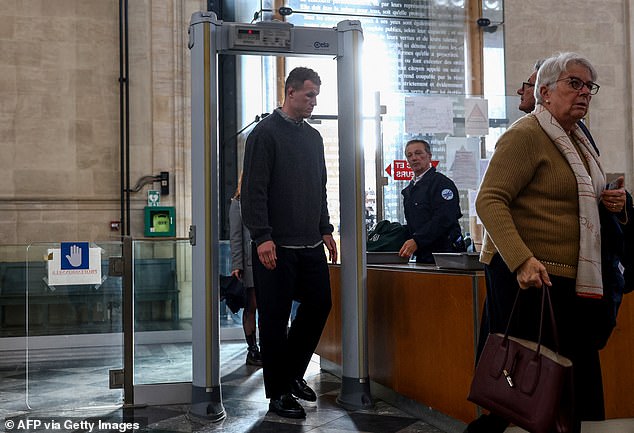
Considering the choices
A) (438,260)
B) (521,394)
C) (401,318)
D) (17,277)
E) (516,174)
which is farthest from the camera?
(17,277)

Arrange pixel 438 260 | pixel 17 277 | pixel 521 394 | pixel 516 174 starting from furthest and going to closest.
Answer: pixel 17 277 → pixel 438 260 → pixel 516 174 → pixel 521 394

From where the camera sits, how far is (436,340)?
3.44 m

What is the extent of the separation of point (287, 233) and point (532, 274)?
167 cm

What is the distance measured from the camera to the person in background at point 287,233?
12.2 ft

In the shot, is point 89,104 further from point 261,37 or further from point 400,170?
point 261,37

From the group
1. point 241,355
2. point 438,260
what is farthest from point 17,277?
point 438,260

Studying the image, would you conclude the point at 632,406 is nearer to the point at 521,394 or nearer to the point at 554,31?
the point at 521,394

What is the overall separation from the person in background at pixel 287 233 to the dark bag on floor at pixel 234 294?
1.34 m

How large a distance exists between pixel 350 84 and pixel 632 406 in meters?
1.98

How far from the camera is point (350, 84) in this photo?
13.3 ft

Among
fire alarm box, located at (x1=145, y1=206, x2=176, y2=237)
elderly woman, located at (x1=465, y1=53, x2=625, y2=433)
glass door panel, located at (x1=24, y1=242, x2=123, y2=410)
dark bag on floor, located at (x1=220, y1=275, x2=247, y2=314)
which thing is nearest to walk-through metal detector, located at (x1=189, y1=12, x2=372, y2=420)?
glass door panel, located at (x1=24, y1=242, x2=123, y2=410)

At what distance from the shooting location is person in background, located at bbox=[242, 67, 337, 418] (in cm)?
371

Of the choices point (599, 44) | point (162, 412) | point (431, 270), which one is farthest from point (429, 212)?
point (599, 44)

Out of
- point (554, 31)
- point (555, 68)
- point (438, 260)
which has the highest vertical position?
point (554, 31)
